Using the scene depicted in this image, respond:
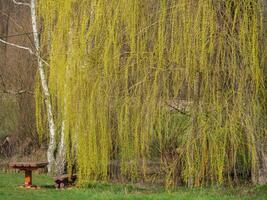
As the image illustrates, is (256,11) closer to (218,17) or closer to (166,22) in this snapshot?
(218,17)

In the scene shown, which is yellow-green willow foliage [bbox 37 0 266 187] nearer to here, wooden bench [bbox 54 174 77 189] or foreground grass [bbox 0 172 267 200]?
foreground grass [bbox 0 172 267 200]

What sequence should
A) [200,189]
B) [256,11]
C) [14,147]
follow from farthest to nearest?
[14,147] < [200,189] < [256,11]

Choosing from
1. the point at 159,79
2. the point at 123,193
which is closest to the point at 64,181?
the point at 123,193

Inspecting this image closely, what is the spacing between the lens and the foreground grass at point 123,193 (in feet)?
30.5

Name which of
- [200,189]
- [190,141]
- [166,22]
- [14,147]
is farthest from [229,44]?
[14,147]

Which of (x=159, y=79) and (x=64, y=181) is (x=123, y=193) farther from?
(x=159, y=79)

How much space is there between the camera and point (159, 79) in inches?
332

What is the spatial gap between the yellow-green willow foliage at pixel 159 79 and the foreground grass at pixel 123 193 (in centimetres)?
31

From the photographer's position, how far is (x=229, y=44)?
8.19 metres

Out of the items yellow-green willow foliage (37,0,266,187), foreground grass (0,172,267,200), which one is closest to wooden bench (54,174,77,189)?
foreground grass (0,172,267,200)

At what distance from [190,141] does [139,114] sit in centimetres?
81

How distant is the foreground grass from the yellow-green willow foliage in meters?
0.31

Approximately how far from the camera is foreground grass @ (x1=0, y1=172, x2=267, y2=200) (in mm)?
9297

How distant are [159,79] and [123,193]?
8.99 feet
